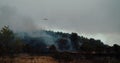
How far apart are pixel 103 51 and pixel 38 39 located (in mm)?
49976

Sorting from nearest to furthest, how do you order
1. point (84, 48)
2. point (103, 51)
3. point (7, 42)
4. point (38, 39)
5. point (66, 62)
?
1. point (7, 42)
2. point (66, 62)
3. point (103, 51)
4. point (84, 48)
5. point (38, 39)

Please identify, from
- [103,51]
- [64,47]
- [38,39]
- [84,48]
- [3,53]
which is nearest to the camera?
[3,53]

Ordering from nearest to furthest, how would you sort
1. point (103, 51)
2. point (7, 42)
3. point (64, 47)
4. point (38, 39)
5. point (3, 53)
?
point (7, 42) < point (3, 53) < point (103, 51) < point (64, 47) < point (38, 39)

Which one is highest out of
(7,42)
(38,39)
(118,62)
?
(38,39)

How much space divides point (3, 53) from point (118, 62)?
2825cm

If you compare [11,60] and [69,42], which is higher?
[69,42]

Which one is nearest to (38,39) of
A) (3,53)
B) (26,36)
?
A: (26,36)

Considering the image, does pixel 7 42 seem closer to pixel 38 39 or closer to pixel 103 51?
pixel 103 51

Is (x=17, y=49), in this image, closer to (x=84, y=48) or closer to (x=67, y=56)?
(x=67, y=56)

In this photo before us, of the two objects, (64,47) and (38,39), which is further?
(38,39)

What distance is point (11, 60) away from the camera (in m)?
58.7

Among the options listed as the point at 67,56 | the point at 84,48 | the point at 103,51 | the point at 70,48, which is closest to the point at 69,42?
the point at 70,48

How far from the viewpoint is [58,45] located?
124 m

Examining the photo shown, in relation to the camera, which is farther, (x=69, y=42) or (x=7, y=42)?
(x=69, y=42)
